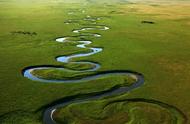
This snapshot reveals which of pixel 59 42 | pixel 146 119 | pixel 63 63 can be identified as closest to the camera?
pixel 146 119

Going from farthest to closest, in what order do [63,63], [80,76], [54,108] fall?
[63,63], [80,76], [54,108]

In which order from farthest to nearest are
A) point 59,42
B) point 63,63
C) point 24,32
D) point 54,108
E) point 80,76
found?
point 24,32 → point 59,42 → point 63,63 → point 80,76 → point 54,108

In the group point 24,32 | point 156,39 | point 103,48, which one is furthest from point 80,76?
point 24,32

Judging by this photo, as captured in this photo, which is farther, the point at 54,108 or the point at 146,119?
the point at 54,108

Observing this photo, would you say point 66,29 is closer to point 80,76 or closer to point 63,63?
point 63,63

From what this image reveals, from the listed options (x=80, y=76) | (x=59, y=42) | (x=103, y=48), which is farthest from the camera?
(x=59, y=42)

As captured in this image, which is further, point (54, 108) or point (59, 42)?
point (59, 42)

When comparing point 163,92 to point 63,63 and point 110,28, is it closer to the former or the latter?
point 63,63

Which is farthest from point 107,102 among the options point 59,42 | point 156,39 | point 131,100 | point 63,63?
point 156,39
